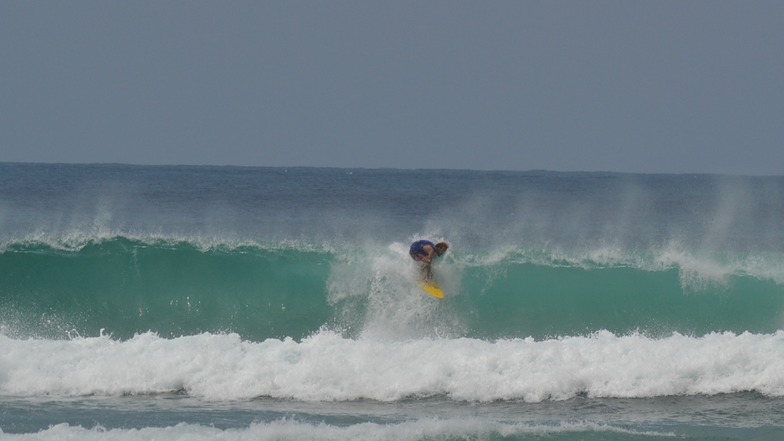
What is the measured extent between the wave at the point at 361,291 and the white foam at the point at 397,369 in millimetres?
2251

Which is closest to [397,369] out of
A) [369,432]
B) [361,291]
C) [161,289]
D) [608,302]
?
[369,432]

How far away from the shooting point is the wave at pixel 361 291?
16.7 metres

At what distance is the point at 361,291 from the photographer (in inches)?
681

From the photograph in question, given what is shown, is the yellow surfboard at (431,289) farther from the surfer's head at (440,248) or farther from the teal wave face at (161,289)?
the teal wave face at (161,289)

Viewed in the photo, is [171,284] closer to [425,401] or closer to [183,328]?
[183,328]

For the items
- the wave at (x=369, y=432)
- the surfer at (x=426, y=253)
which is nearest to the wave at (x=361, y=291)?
the surfer at (x=426, y=253)

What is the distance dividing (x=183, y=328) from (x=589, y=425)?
296 inches

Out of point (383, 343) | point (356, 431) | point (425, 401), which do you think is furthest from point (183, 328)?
point (356, 431)

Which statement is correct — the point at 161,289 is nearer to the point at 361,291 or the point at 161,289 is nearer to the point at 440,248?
the point at 361,291

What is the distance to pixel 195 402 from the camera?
12.9 metres

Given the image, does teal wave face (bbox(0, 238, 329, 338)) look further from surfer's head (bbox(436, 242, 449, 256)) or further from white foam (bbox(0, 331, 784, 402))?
white foam (bbox(0, 331, 784, 402))

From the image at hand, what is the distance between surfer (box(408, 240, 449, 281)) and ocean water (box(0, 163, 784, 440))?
0.58 ft

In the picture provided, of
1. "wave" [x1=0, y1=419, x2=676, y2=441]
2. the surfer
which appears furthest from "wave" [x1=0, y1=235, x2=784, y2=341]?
"wave" [x1=0, y1=419, x2=676, y2=441]

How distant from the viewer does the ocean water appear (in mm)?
12016
